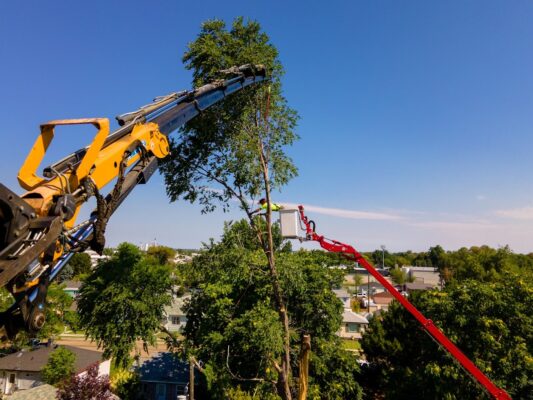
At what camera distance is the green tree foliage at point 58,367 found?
2213cm

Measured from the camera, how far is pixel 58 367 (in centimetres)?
2217

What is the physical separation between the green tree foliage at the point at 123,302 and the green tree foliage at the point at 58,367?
874 centimetres

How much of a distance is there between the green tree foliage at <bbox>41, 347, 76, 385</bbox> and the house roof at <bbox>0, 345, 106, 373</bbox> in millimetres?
937

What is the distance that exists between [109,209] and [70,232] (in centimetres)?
78

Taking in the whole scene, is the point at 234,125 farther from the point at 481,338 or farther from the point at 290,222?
the point at 481,338

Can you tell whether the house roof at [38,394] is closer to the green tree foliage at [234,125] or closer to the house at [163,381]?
the house at [163,381]

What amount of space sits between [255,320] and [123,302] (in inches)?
273

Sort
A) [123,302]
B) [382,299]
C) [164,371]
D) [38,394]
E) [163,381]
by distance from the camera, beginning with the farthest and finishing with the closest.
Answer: [382,299]
[164,371]
[163,381]
[38,394]
[123,302]

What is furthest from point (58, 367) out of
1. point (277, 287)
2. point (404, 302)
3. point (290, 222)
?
point (404, 302)

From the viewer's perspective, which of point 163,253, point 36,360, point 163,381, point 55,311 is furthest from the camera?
point 163,253

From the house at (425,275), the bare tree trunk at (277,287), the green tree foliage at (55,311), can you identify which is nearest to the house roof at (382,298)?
the house at (425,275)

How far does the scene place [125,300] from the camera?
15.3 m

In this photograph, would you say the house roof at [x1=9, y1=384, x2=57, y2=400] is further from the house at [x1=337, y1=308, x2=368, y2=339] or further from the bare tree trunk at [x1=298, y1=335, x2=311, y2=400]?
the house at [x1=337, y1=308, x2=368, y2=339]

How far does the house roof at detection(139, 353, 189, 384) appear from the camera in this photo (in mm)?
24125
